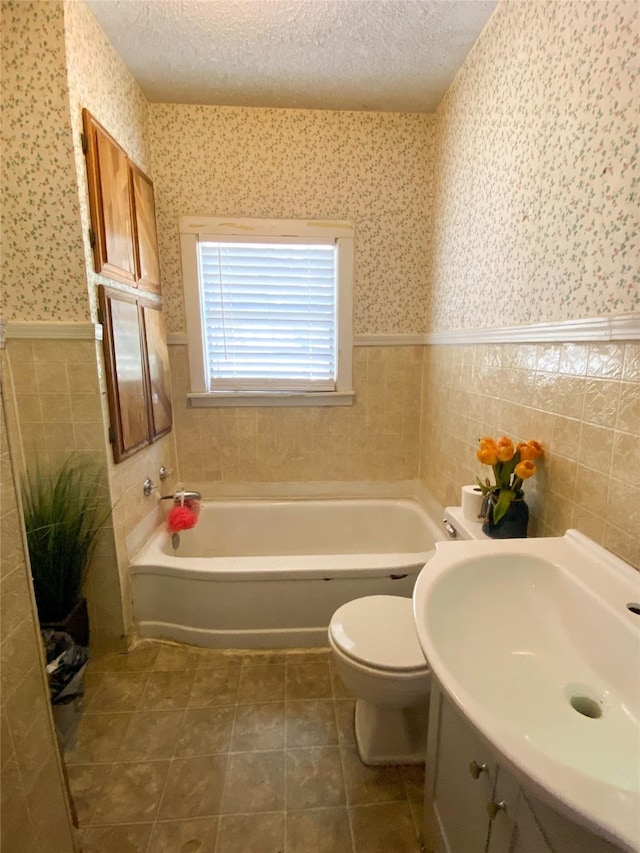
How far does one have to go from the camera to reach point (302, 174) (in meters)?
2.25

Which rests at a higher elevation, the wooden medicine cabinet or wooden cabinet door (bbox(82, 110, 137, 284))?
wooden cabinet door (bbox(82, 110, 137, 284))

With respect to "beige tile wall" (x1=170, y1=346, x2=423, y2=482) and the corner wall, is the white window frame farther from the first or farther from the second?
the corner wall

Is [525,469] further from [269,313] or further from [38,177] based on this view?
[38,177]

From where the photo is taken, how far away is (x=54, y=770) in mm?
904

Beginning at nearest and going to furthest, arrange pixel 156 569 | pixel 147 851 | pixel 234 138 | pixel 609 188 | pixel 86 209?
pixel 609 188 < pixel 147 851 < pixel 86 209 < pixel 156 569 < pixel 234 138

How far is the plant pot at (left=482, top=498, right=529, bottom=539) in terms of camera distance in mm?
1257

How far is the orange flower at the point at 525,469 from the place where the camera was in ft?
3.84

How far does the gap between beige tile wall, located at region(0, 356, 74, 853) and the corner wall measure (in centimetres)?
131

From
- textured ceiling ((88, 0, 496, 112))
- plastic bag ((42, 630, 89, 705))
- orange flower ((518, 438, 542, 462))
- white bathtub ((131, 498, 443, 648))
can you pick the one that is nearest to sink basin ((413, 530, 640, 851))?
orange flower ((518, 438, 542, 462))

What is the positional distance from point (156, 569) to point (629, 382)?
192 centimetres

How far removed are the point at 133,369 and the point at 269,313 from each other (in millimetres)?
868

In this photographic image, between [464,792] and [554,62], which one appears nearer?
[464,792]

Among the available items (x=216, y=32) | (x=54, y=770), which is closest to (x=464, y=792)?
(x=54, y=770)

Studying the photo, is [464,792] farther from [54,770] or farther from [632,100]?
[632,100]
